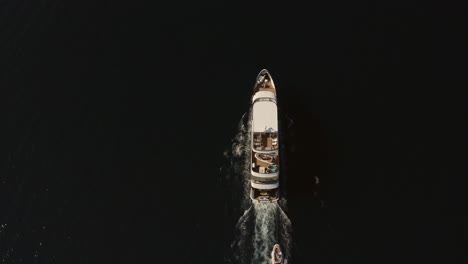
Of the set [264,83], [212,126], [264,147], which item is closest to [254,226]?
[264,147]

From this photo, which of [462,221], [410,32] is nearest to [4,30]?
[410,32]

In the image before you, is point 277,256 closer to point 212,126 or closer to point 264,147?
point 264,147

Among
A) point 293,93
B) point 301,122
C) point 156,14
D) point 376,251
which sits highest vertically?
point 156,14

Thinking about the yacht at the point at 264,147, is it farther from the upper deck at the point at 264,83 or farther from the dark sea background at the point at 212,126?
the dark sea background at the point at 212,126

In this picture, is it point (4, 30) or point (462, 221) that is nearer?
point (462, 221)

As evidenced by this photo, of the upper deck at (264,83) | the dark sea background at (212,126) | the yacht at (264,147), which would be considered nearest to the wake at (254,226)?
the dark sea background at (212,126)

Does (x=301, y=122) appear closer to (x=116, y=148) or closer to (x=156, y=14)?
(x=116, y=148)

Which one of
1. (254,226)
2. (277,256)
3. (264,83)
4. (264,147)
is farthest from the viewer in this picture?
(264,83)

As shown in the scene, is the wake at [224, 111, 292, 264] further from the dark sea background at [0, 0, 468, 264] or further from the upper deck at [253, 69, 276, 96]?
the upper deck at [253, 69, 276, 96]
